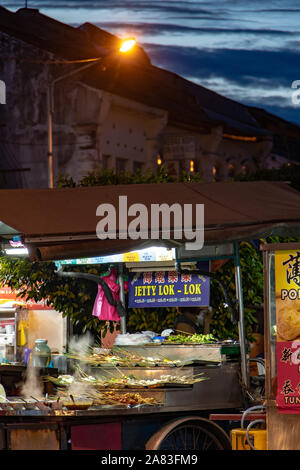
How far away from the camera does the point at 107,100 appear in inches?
1270

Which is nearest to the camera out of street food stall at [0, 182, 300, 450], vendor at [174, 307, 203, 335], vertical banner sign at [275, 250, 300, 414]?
vertical banner sign at [275, 250, 300, 414]

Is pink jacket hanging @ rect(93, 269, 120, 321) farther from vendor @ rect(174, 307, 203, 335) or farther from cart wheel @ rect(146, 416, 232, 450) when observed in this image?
cart wheel @ rect(146, 416, 232, 450)

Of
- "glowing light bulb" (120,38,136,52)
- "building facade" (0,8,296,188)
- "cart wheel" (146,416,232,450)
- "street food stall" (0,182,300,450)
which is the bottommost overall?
"cart wheel" (146,416,232,450)

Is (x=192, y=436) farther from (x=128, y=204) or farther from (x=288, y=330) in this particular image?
(x=128, y=204)

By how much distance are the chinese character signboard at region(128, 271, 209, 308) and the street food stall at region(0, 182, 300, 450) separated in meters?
1.10

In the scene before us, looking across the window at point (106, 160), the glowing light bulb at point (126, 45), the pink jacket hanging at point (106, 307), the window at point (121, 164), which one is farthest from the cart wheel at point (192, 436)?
the window at point (121, 164)

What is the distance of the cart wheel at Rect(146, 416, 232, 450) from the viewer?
8.81 meters

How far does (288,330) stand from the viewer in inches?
305

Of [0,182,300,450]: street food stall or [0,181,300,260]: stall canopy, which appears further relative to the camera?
[0,181,300,260]: stall canopy

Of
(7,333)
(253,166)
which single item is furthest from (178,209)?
(253,166)

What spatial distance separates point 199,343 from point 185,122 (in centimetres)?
2741

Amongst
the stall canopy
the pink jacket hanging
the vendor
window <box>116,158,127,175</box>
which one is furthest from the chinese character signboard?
window <box>116,158,127,175</box>

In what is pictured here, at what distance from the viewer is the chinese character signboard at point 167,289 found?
11.3 metres

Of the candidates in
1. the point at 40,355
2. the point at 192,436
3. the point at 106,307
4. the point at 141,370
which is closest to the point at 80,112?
the point at 40,355
